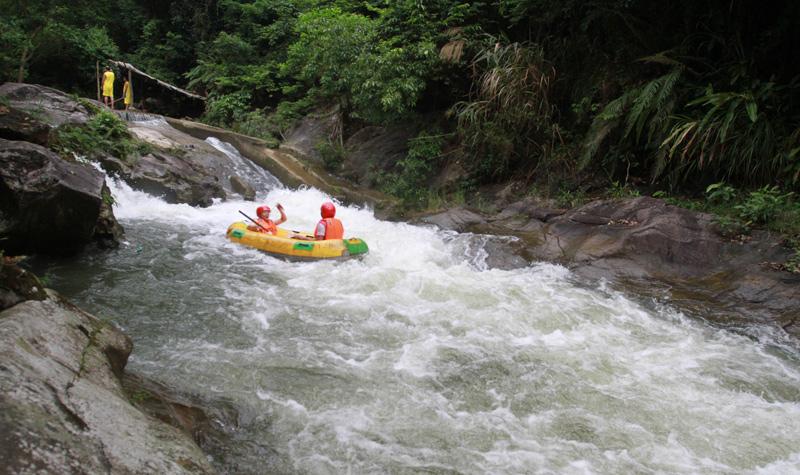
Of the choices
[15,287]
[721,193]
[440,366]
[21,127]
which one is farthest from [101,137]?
[721,193]

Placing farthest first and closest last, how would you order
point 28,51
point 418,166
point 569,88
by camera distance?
point 28,51, point 418,166, point 569,88

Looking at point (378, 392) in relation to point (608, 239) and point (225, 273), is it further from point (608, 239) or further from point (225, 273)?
point (608, 239)

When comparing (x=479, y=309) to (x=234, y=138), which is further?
(x=234, y=138)

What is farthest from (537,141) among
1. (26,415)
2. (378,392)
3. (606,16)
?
(26,415)

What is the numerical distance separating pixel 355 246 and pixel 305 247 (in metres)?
0.72

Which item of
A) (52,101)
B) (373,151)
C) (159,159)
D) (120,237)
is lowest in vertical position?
(120,237)

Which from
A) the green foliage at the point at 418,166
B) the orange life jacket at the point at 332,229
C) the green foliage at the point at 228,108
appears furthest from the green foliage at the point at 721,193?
the green foliage at the point at 228,108

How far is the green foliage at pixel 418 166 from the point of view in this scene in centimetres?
1147

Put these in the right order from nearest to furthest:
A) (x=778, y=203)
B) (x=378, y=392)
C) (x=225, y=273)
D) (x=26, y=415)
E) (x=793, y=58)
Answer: (x=26, y=415) < (x=378, y=392) < (x=778, y=203) < (x=225, y=273) < (x=793, y=58)

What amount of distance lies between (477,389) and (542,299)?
2.36 meters

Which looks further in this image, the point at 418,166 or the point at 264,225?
the point at 418,166

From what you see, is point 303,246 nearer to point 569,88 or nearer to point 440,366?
point 440,366

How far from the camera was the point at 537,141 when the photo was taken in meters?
10.2

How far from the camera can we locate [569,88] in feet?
33.6
